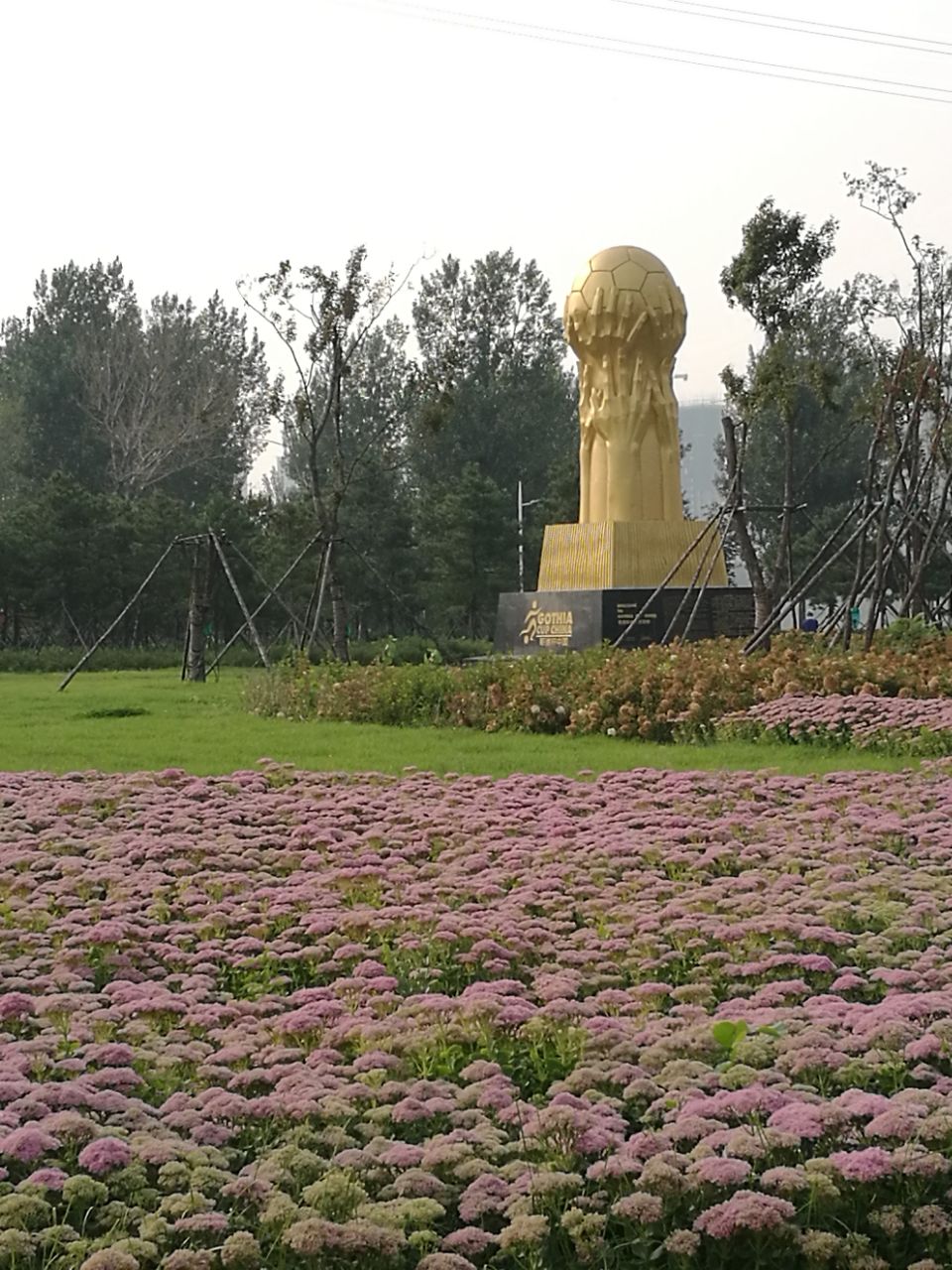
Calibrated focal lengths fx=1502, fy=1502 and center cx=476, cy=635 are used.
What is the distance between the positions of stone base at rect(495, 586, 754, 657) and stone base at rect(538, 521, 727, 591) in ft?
1.14

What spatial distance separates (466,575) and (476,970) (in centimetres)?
3238

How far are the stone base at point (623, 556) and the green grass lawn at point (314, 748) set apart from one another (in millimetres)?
7477

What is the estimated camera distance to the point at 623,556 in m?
21.4

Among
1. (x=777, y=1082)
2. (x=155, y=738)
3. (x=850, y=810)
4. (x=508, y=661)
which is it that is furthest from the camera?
(x=508, y=661)

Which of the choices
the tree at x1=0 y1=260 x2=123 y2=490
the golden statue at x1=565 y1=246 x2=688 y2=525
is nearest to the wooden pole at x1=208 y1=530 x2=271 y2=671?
the golden statue at x1=565 y1=246 x2=688 y2=525

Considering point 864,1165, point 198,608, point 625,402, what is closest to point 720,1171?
point 864,1165

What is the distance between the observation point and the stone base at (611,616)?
20.3 meters

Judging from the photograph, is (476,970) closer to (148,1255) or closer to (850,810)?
(148,1255)

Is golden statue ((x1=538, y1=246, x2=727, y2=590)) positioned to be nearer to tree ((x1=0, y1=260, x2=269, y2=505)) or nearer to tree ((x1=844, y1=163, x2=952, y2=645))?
tree ((x1=844, y1=163, x2=952, y2=645))

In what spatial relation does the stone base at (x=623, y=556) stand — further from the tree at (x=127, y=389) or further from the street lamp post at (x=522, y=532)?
the tree at (x=127, y=389)

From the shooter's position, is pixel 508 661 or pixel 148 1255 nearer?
pixel 148 1255

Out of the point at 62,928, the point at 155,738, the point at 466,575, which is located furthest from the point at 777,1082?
the point at 466,575

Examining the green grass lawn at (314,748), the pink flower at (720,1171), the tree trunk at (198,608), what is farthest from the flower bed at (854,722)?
the tree trunk at (198,608)

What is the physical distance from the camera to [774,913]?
5.09 m
